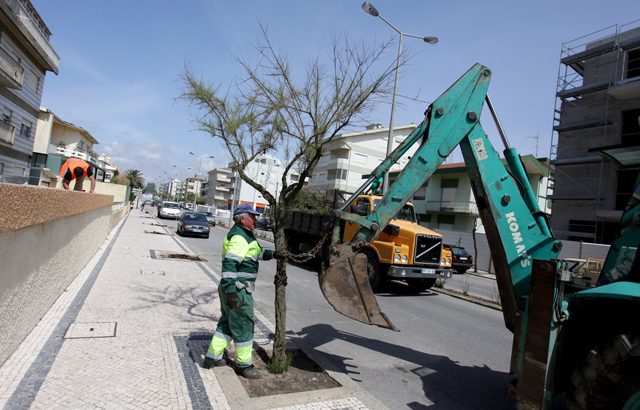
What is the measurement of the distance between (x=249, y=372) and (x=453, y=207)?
99.0ft

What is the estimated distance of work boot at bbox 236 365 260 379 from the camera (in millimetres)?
4355

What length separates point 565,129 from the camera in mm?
22938

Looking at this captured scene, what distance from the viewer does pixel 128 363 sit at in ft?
14.1

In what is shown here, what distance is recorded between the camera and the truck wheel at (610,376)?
116 inches

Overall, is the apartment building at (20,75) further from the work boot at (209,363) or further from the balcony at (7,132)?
the work boot at (209,363)

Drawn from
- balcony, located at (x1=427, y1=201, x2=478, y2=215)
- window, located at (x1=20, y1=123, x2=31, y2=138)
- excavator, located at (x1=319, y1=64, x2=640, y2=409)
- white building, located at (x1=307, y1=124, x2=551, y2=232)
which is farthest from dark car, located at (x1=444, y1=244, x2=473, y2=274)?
window, located at (x1=20, y1=123, x2=31, y2=138)

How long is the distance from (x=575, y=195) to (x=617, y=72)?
622cm

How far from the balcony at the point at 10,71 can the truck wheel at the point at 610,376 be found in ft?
71.8

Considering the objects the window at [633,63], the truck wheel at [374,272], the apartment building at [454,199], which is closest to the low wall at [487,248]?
the apartment building at [454,199]

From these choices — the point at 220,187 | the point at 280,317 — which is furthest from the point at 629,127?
the point at 220,187

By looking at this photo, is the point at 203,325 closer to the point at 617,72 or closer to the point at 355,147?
the point at 617,72

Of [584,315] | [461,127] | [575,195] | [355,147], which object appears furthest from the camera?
[355,147]

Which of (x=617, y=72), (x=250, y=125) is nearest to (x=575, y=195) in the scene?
(x=617, y=72)

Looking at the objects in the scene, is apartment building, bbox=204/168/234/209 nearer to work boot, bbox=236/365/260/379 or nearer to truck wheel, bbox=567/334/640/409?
work boot, bbox=236/365/260/379
